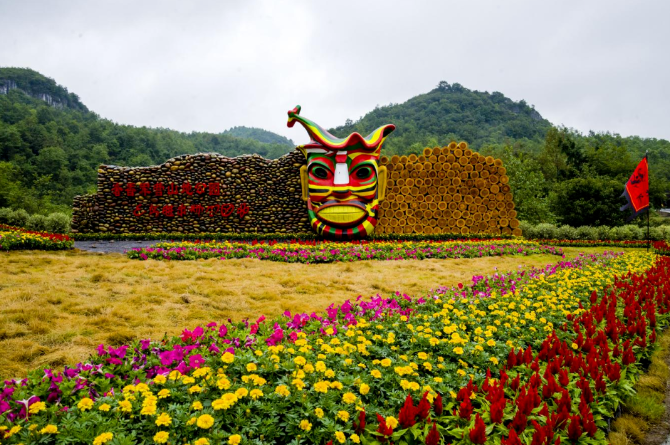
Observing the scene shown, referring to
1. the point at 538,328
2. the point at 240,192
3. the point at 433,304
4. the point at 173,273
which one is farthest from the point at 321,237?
the point at 538,328

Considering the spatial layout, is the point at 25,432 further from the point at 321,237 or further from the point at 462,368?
the point at 321,237

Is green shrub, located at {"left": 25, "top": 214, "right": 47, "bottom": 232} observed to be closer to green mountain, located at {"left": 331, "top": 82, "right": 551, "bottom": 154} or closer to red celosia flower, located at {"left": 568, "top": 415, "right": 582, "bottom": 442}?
red celosia flower, located at {"left": 568, "top": 415, "right": 582, "bottom": 442}

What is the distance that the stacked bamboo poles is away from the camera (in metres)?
11.8

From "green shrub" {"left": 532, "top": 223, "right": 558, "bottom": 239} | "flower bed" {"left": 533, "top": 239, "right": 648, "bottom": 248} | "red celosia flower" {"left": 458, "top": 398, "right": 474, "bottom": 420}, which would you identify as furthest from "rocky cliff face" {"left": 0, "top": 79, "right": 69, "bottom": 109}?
"red celosia flower" {"left": 458, "top": 398, "right": 474, "bottom": 420}

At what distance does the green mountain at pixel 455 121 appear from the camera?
48.9 metres

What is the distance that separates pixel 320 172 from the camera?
10.1 m

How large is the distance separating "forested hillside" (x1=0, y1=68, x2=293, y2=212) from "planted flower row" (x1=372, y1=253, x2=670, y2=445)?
23.1 meters

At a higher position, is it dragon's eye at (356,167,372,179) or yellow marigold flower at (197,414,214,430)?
dragon's eye at (356,167,372,179)

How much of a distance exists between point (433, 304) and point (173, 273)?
403cm

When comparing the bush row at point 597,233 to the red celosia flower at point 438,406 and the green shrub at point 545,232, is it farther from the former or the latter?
the red celosia flower at point 438,406

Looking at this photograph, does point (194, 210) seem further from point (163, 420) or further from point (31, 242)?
point (163, 420)

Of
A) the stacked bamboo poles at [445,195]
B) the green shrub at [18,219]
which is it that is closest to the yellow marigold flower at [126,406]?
the stacked bamboo poles at [445,195]

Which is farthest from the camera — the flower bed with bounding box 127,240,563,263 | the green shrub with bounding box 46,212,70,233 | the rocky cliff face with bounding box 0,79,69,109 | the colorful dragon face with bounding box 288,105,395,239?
the rocky cliff face with bounding box 0,79,69,109

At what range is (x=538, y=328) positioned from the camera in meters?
3.19
